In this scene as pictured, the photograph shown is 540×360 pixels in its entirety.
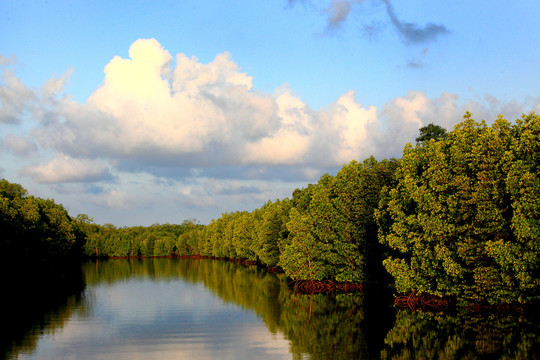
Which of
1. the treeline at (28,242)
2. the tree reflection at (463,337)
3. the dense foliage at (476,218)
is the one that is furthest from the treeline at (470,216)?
the treeline at (28,242)

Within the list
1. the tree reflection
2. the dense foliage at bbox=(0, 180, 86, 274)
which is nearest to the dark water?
the tree reflection

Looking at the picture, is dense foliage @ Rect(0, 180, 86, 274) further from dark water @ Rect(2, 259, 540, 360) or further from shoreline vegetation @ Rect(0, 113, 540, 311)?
dark water @ Rect(2, 259, 540, 360)

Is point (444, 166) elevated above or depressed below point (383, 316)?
above

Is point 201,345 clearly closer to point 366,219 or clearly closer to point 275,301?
point 275,301

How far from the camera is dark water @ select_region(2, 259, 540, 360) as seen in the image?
2591cm

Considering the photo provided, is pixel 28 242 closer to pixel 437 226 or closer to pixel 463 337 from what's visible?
pixel 437 226

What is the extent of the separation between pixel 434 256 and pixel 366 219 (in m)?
14.8

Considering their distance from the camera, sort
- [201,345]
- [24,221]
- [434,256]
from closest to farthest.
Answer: [201,345]
[434,256]
[24,221]

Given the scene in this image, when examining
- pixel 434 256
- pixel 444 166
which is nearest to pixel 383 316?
pixel 434 256

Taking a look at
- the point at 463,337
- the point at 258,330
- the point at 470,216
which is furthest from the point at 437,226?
the point at 258,330

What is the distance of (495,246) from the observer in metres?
32.4

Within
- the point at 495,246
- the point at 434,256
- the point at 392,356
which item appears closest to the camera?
the point at 392,356

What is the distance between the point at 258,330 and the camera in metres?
33.2

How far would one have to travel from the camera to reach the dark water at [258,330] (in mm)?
→ 25906
